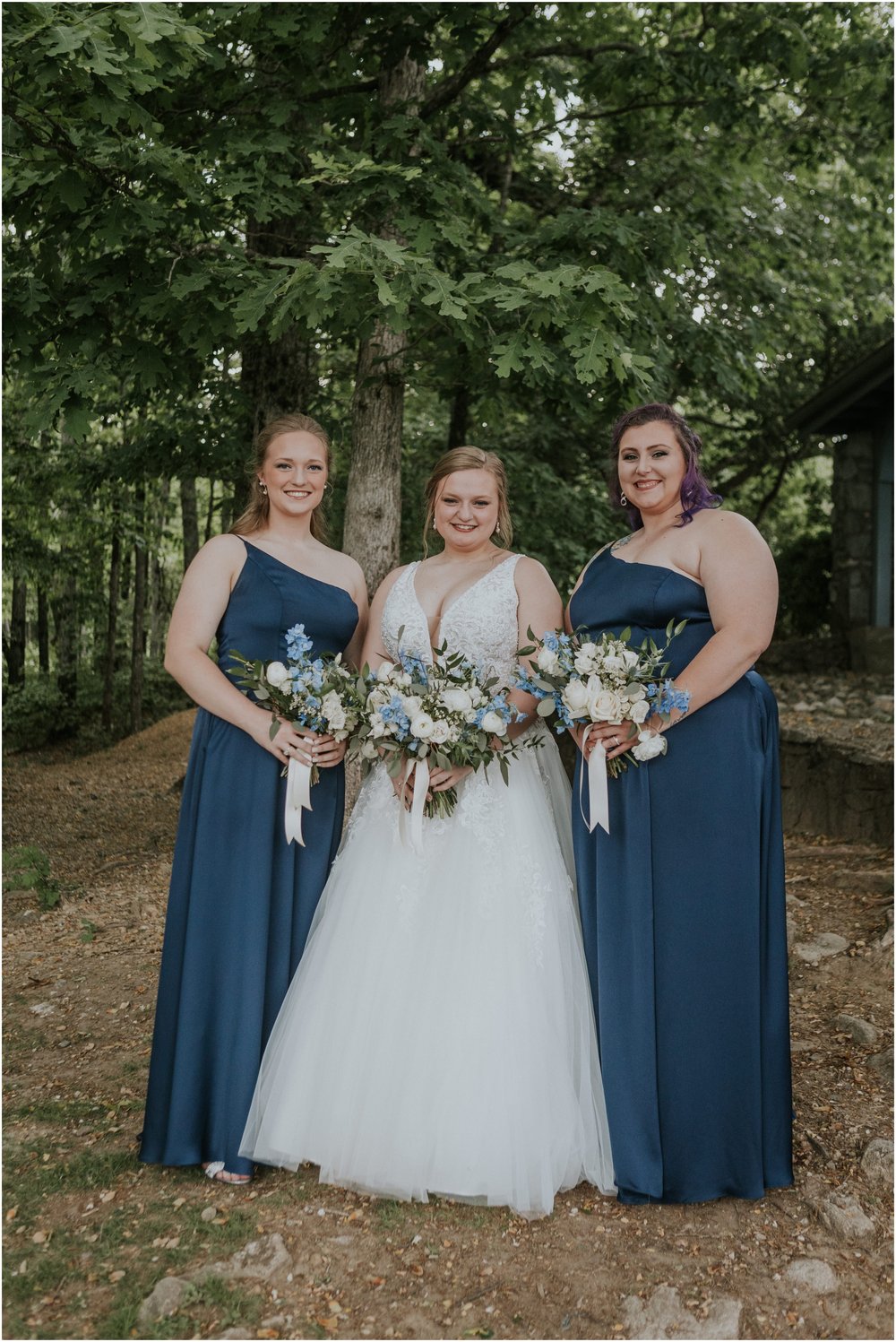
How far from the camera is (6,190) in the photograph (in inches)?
199

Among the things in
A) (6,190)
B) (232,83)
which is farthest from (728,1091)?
(232,83)

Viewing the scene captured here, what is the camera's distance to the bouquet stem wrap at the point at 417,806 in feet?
11.6

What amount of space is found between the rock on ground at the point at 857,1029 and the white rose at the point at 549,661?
2.55 metres

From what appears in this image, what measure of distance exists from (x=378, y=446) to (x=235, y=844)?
3.31m

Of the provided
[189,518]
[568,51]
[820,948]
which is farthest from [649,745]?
[189,518]

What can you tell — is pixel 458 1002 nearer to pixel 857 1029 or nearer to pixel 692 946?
pixel 692 946

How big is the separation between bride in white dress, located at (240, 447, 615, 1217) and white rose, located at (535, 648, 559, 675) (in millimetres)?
343

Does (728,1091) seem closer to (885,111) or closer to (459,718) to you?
(459,718)

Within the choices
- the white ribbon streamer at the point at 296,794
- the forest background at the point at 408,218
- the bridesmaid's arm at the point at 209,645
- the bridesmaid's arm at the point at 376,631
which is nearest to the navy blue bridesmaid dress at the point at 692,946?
the bridesmaid's arm at the point at 376,631

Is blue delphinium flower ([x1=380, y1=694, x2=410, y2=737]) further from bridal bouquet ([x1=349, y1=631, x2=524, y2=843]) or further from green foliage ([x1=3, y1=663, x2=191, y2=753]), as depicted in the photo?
green foliage ([x1=3, y1=663, x2=191, y2=753])

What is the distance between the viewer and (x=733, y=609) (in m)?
3.49

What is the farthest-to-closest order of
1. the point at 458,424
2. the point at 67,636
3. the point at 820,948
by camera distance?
the point at 67,636 < the point at 458,424 < the point at 820,948

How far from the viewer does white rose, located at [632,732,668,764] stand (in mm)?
3432

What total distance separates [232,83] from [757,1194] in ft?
20.2
